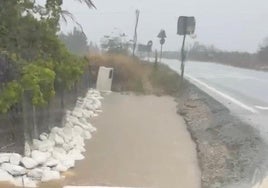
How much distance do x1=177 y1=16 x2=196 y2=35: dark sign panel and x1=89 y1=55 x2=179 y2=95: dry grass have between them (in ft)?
11.0

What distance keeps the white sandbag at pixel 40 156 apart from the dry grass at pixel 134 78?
55.6 feet

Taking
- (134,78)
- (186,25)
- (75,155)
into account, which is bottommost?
(134,78)

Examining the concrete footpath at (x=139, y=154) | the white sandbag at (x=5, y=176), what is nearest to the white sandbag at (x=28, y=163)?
the white sandbag at (x=5, y=176)

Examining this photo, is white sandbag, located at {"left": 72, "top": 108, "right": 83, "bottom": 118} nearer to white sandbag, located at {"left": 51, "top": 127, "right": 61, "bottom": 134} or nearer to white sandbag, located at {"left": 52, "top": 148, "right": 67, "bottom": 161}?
white sandbag, located at {"left": 51, "top": 127, "right": 61, "bottom": 134}

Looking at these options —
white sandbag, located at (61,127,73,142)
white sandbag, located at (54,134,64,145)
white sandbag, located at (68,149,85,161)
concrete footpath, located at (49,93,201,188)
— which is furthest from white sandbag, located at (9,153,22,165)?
white sandbag, located at (61,127,73,142)

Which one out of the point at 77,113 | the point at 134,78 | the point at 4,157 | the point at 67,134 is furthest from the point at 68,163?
the point at 134,78

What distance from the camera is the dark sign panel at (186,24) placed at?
24436 mm

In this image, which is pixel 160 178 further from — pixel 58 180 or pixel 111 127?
pixel 111 127

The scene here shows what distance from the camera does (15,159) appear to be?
29.9 ft

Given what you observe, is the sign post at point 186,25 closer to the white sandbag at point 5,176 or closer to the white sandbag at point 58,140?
the white sandbag at point 58,140

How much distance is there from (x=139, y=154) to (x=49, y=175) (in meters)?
3.04

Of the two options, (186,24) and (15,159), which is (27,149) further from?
(186,24)

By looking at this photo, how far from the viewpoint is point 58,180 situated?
8.96 metres

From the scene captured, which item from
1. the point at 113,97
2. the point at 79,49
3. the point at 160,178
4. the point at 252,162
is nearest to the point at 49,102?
the point at 160,178
